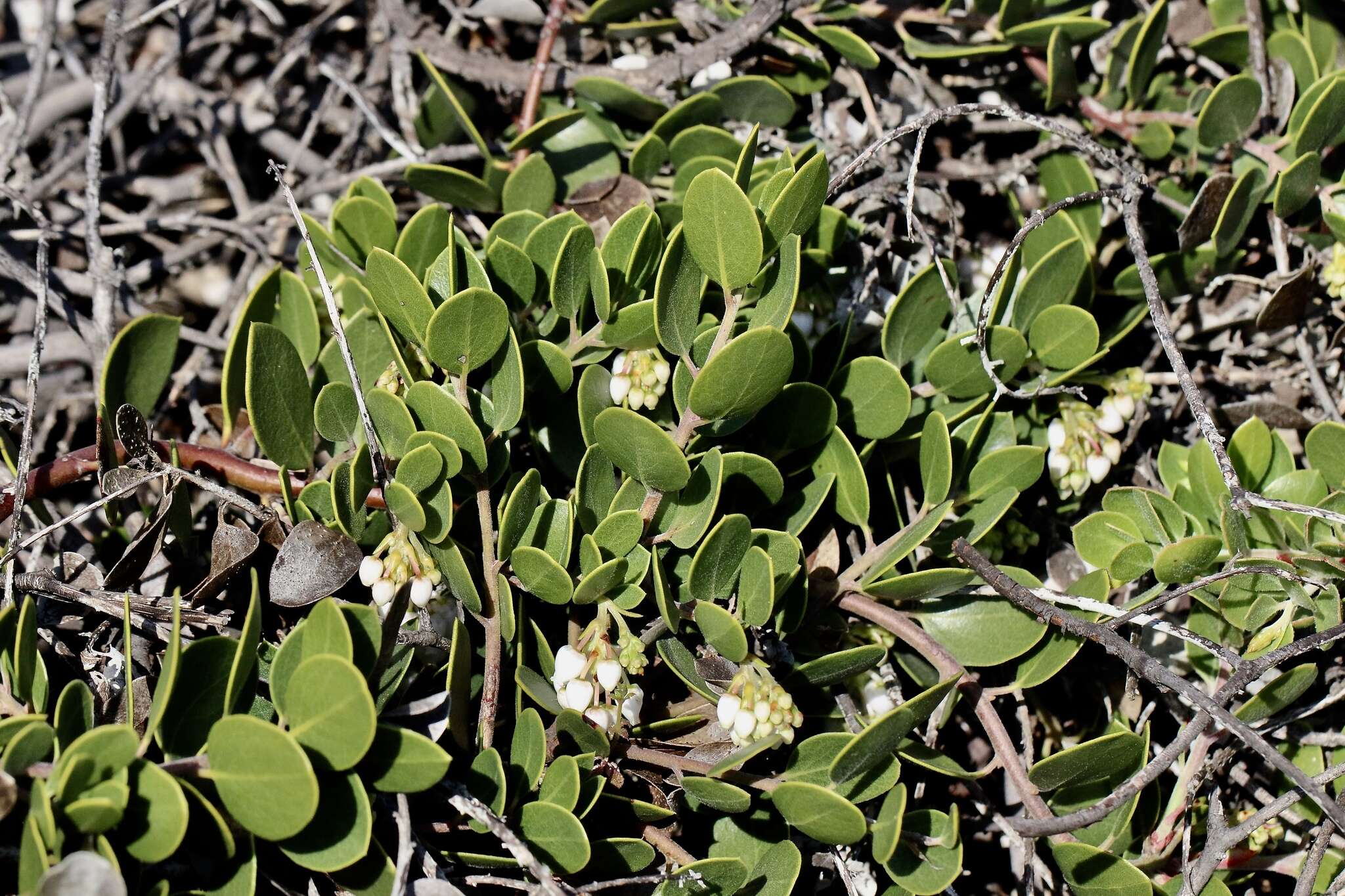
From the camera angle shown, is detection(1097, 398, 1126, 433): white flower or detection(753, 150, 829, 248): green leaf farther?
detection(1097, 398, 1126, 433): white flower

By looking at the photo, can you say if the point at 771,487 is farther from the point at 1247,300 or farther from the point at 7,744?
the point at 1247,300

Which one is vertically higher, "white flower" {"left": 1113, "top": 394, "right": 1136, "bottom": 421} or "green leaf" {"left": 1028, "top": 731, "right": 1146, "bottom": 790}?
"white flower" {"left": 1113, "top": 394, "right": 1136, "bottom": 421}

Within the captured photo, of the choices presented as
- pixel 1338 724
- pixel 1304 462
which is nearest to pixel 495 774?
pixel 1338 724

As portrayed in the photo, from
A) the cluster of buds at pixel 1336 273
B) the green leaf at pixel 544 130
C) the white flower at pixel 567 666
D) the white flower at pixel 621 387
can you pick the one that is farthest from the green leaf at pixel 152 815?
the cluster of buds at pixel 1336 273

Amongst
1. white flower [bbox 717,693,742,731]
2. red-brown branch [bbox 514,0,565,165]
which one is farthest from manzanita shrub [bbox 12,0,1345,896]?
red-brown branch [bbox 514,0,565,165]

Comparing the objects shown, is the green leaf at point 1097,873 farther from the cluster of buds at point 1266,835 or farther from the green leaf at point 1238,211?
the green leaf at point 1238,211

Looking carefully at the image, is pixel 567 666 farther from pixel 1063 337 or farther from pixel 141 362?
pixel 1063 337

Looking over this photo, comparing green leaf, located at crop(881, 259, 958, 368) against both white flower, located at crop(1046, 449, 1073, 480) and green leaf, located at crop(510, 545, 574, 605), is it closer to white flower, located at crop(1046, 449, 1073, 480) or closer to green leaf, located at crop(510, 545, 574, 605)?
white flower, located at crop(1046, 449, 1073, 480)
